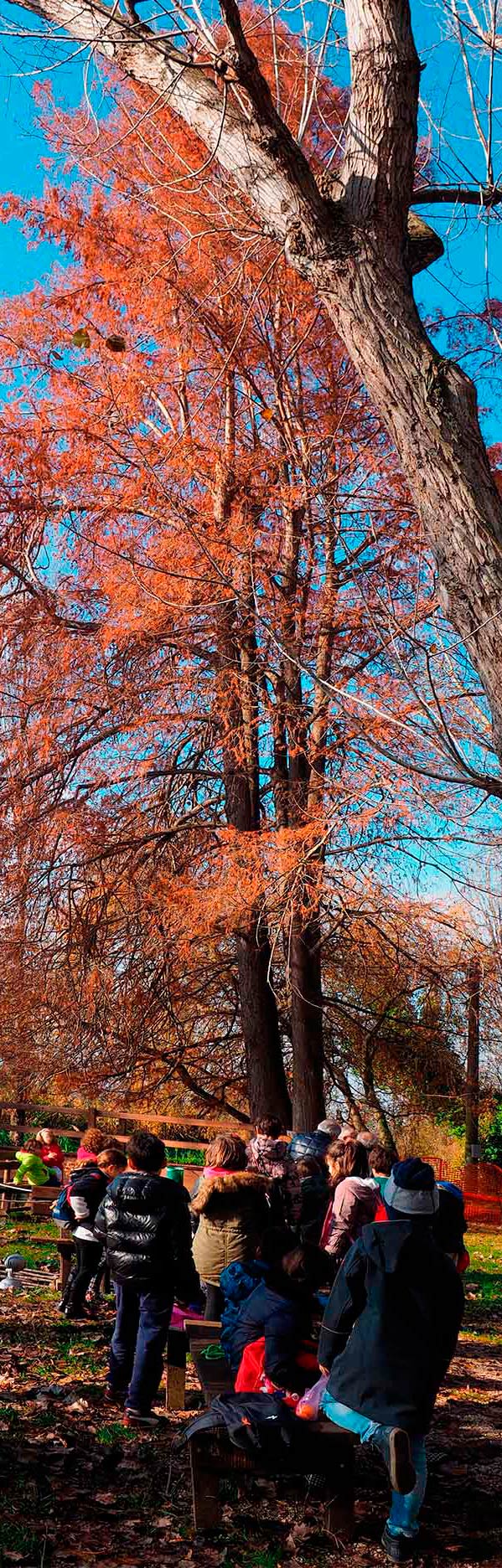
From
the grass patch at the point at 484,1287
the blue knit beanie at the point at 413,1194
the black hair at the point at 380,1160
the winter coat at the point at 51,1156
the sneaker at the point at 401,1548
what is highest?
the winter coat at the point at 51,1156

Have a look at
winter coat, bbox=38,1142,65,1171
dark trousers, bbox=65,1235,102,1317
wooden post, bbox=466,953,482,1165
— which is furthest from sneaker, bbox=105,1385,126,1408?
wooden post, bbox=466,953,482,1165

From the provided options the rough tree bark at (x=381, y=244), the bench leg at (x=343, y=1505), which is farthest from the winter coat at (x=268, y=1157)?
Answer: the rough tree bark at (x=381, y=244)

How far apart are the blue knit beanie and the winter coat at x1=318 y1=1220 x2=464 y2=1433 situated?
1.9 inches

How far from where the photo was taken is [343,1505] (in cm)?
439

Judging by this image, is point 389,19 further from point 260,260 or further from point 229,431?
point 229,431

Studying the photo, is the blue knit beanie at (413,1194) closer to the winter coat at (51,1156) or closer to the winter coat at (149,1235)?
the winter coat at (149,1235)

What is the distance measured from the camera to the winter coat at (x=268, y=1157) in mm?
8039

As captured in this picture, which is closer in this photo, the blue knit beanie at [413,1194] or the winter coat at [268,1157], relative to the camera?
the blue knit beanie at [413,1194]

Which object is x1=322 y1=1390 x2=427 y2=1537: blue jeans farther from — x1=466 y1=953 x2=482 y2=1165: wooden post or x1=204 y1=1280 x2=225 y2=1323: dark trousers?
x1=466 y1=953 x2=482 y2=1165: wooden post

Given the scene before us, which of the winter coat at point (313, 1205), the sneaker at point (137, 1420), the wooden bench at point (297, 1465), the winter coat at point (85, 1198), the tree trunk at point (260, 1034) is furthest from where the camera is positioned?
the tree trunk at point (260, 1034)

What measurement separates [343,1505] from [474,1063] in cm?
2023

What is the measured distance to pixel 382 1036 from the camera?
18.5 m

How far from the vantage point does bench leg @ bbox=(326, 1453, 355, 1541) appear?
4.36 meters

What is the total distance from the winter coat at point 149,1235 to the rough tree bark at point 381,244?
8.86ft
